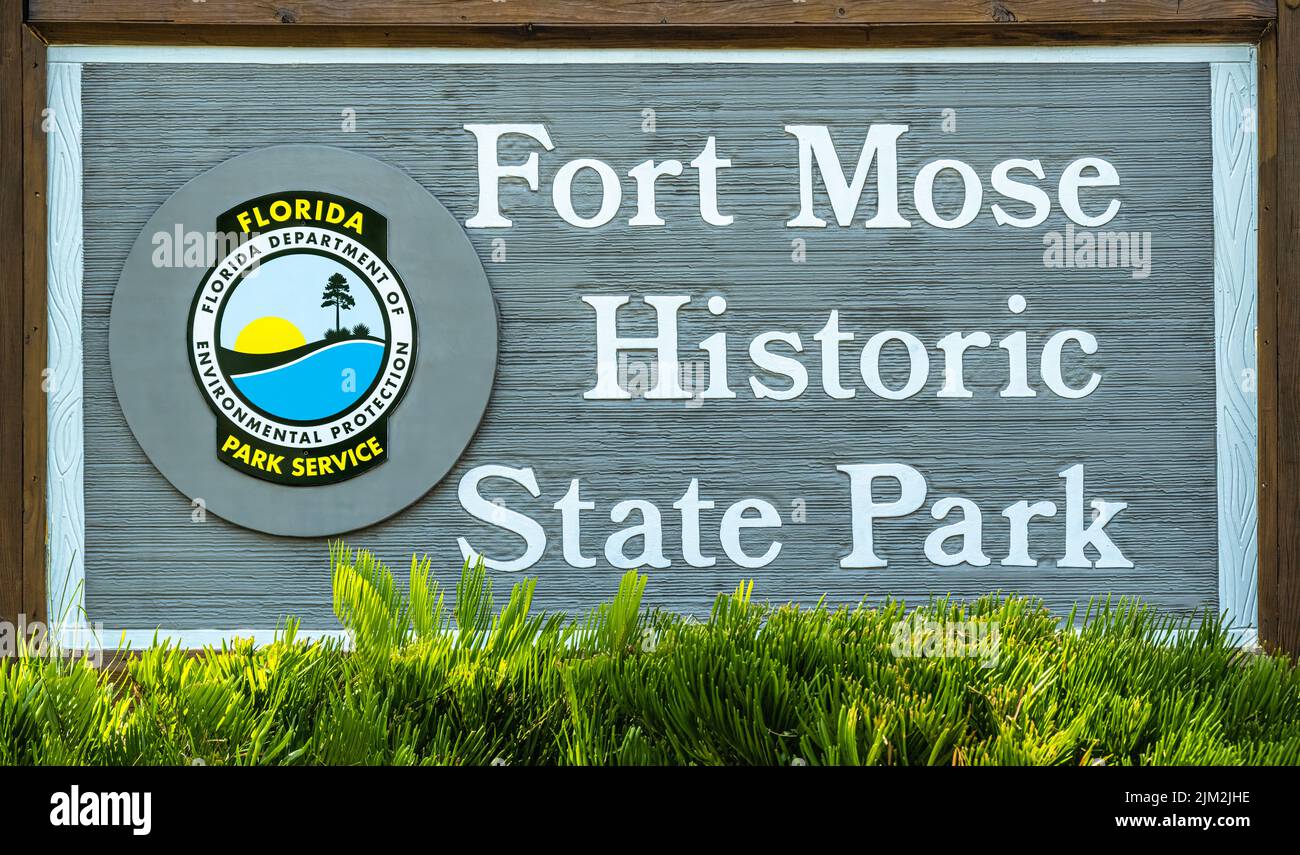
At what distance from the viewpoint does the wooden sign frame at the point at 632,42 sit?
3361 millimetres


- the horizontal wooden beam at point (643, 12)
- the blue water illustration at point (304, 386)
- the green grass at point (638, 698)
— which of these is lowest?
the green grass at point (638, 698)

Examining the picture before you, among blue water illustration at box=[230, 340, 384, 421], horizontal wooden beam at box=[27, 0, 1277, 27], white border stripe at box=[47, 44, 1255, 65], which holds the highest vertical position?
horizontal wooden beam at box=[27, 0, 1277, 27]

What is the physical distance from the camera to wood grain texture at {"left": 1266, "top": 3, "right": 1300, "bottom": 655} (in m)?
3.44

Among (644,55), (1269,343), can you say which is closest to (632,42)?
(644,55)

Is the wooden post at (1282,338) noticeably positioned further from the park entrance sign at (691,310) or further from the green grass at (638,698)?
the green grass at (638,698)

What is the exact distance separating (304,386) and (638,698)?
100 inches

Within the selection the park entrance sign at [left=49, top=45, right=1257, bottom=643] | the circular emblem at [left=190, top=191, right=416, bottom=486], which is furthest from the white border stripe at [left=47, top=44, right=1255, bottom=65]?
the circular emblem at [left=190, top=191, right=416, bottom=486]

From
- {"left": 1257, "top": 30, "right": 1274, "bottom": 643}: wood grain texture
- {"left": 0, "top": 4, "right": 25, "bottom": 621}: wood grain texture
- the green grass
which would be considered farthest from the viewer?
{"left": 1257, "top": 30, "right": 1274, "bottom": 643}: wood grain texture

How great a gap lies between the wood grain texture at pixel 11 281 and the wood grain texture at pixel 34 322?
0.05 feet

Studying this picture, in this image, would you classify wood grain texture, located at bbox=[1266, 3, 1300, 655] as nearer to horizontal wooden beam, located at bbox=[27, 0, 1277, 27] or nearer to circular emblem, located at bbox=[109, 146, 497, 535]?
horizontal wooden beam, located at bbox=[27, 0, 1277, 27]

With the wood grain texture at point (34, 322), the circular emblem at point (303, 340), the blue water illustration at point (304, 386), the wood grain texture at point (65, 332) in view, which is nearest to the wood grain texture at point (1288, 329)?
the circular emblem at point (303, 340)

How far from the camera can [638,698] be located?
1171 mm
